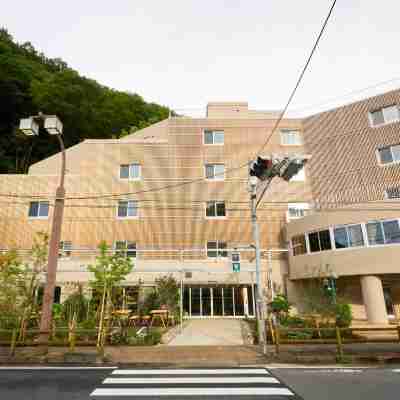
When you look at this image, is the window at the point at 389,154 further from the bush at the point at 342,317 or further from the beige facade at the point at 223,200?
the bush at the point at 342,317

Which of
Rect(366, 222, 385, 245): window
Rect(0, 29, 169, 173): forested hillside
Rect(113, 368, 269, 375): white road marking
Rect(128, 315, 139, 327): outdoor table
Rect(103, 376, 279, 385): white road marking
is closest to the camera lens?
Rect(103, 376, 279, 385): white road marking

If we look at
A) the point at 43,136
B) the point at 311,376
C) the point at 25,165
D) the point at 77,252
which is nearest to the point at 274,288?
the point at 311,376

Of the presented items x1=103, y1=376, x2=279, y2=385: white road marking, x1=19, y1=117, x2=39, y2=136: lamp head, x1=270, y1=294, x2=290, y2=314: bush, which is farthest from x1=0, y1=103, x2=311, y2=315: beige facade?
x1=103, y1=376, x2=279, y2=385: white road marking

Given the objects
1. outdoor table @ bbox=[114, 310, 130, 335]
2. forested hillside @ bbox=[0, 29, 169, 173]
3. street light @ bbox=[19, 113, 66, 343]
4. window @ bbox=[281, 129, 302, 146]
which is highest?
forested hillside @ bbox=[0, 29, 169, 173]

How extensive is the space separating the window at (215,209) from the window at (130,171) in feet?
20.6

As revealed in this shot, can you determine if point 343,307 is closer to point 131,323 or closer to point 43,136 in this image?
point 131,323

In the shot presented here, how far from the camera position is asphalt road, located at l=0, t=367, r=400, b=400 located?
18.8 ft

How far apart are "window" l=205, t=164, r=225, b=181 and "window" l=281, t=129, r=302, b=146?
5.97 m

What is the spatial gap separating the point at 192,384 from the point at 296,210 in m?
18.0

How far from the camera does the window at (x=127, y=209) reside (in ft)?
72.5

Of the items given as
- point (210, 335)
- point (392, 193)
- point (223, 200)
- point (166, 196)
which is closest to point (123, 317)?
point (210, 335)

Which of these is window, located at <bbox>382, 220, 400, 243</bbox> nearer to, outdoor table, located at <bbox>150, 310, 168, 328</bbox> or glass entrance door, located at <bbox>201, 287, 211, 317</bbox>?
glass entrance door, located at <bbox>201, 287, 211, 317</bbox>

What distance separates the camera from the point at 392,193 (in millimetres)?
20109

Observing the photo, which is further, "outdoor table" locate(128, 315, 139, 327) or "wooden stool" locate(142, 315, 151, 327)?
"wooden stool" locate(142, 315, 151, 327)
